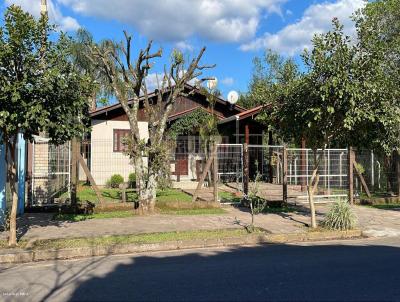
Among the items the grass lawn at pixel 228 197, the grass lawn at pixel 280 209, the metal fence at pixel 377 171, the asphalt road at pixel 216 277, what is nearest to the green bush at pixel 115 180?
the grass lawn at pixel 228 197

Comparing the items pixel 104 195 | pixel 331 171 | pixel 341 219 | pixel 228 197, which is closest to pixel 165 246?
pixel 341 219

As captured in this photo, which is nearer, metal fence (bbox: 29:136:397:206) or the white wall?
metal fence (bbox: 29:136:397:206)

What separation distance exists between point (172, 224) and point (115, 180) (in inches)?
364

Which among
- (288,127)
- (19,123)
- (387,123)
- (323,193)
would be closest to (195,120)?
(323,193)

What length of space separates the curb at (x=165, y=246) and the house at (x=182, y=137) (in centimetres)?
1036

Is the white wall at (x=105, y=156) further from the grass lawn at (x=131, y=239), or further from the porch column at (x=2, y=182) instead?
the grass lawn at (x=131, y=239)

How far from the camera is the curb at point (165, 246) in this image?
809 centimetres

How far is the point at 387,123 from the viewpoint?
403 inches

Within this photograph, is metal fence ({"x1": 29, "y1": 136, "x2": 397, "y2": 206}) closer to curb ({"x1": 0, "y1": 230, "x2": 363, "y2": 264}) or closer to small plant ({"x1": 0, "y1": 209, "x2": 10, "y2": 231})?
small plant ({"x1": 0, "y1": 209, "x2": 10, "y2": 231})

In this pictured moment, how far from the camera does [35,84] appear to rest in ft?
26.6

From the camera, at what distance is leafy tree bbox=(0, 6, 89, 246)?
7.81 metres

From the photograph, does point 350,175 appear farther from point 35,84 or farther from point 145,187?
point 35,84

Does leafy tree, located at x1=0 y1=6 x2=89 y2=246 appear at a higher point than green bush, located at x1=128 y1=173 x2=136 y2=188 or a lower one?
higher

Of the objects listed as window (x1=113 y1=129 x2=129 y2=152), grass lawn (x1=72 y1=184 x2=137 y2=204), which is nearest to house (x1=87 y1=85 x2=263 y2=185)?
window (x1=113 y1=129 x2=129 y2=152)
